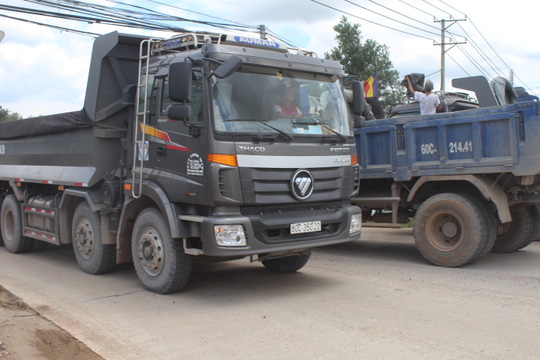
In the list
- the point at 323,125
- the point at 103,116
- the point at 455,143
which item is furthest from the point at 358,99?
the point at 103,116

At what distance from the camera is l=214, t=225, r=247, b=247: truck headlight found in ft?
19.7

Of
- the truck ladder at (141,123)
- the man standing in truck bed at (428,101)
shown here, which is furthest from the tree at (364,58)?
the truck ladder at (141,123)

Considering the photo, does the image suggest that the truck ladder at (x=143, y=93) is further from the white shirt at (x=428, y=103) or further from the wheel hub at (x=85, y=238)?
the white shirt at (x=428, y=103)

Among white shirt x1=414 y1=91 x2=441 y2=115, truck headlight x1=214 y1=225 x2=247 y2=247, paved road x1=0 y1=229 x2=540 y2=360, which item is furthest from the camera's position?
white shirt x1=414 y1=91 x2=441 y2=115

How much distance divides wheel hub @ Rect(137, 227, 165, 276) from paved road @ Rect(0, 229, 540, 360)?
0.34 metres

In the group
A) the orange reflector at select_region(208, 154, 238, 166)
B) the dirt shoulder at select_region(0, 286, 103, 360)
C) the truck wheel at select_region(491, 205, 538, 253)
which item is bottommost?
the dirt shoulder at select_region(0, 286, 103, 360)

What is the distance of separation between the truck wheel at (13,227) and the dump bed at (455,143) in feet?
20.4

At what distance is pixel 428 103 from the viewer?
9.45 m

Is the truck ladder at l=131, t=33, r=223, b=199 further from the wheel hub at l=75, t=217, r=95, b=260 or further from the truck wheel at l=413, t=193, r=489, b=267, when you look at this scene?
the truck wheel at l=413, t=193, r=489, b=267

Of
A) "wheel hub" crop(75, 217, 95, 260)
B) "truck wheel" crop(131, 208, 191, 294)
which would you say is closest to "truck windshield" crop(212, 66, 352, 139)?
"truck wheel" crop(131, 208, 191, 294)

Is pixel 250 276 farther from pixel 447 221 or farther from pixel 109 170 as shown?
pixel 447 221

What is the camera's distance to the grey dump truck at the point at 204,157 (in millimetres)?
6117

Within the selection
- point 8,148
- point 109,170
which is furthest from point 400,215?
point 8,148

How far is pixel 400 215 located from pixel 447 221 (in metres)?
1.22
